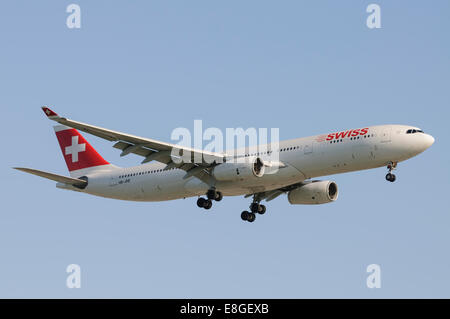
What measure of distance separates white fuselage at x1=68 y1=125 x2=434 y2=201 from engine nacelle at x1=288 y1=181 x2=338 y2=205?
13.1 ft

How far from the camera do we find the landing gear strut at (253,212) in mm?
55906

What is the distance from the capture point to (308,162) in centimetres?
4866

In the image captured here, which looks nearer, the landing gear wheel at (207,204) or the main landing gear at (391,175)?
the main landing gear at (391,175)

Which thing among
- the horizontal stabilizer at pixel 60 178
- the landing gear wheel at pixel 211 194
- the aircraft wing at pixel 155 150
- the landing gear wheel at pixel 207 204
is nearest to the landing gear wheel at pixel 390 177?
the aircraft wing at pixel 155 150

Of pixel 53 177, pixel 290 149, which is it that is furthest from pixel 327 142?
pixel 53 177

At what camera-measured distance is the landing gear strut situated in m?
55.9

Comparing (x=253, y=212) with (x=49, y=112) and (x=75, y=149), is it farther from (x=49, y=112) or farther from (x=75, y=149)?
(x=49, y=112)

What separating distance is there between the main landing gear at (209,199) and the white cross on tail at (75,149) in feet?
40.2

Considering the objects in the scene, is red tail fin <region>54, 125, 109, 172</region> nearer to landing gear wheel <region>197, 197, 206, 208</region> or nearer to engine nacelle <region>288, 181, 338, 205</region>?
landing gear wheel <region>197, 197, 206, 208</region>

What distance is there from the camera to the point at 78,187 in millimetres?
57094

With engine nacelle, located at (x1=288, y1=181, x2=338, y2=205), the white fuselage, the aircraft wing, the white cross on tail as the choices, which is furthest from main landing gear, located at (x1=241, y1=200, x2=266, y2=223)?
the white cross on tail

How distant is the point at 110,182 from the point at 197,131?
897cm

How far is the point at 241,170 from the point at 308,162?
4061 mm

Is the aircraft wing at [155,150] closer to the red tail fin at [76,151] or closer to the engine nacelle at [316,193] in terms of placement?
the engine nacelle at [316,193]
